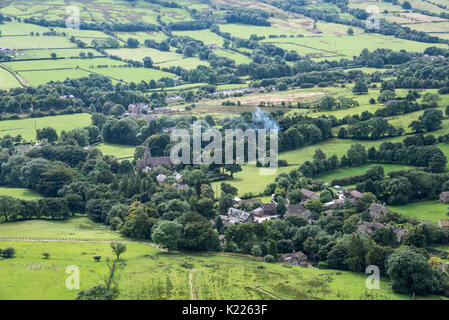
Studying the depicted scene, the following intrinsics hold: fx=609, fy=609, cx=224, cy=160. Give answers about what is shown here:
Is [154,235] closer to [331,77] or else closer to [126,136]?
[126,136]

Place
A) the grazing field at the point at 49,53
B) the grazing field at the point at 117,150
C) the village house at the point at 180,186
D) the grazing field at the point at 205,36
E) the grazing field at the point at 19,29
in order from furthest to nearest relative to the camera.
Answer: the grazing field at the point at 205,36
the grazing field at the point at 19,29
the grazing field at the point at 49,53
the grazing field at the point at 117,150
the village house at the point at 180,186

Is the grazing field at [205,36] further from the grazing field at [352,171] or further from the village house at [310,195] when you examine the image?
the village house at [310,195]

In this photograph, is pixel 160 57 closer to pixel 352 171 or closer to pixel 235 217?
pixel 352 171

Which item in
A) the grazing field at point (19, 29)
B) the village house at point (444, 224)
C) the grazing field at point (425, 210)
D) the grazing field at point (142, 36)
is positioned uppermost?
the grazing field at point (19, 29)

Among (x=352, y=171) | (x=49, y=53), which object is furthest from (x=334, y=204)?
(x=49, y=53)

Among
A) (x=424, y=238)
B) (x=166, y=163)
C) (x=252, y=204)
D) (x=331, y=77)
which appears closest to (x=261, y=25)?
(x=331, y=77)

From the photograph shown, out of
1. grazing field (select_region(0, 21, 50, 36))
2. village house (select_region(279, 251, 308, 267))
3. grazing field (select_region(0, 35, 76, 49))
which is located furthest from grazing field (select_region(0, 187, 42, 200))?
grazing field (select_region(0, 21, 50, 36))

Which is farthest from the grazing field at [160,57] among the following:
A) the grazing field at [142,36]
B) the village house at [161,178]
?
the village house at [161,178]
